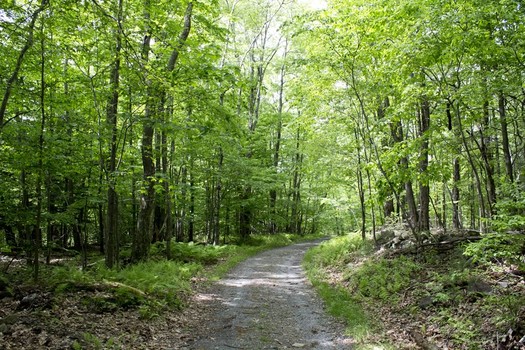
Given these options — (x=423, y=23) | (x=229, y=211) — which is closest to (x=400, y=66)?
(x=423, y=23)

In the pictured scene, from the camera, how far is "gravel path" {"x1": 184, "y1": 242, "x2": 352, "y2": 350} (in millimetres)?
6531

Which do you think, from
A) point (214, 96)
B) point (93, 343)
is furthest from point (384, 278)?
point (93, 343)

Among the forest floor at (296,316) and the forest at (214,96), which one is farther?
the forest at (214,96)

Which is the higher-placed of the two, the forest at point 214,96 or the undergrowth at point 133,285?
the forest at point 214,96

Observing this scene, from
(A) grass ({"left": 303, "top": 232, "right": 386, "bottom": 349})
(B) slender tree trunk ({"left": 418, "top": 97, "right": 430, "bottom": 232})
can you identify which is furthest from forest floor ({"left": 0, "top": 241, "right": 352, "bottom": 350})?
(B) slender tree trunk ({"left": 418, "top": 97, "right": 430, "bottom": 232})

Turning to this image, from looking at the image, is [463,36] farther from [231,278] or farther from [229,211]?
[229,211]

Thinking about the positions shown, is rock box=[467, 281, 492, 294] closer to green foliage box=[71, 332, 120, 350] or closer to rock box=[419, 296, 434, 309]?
rock box=[419, 296, 434, 309]

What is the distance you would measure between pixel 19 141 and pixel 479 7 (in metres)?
10.6

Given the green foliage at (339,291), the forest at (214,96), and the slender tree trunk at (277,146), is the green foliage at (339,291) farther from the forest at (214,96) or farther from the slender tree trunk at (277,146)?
the slender tree trunk at (277,146)

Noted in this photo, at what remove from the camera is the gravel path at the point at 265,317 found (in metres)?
6.53

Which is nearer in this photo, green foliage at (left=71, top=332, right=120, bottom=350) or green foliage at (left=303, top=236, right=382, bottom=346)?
green foliage at (left=71, top=332, right=120, bottom=350)

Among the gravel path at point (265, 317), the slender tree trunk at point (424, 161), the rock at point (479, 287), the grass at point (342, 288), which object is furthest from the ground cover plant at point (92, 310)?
the slender tree trunk at point (424, 161)

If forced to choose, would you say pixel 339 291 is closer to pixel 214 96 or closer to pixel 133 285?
pixel 133 285

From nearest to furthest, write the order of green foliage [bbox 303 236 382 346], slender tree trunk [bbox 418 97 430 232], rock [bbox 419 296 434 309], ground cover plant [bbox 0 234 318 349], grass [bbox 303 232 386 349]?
1. ground cover plant [bbox 0 234 318 349]
2. grass [bbox 303 232 386 349]
3. green foliage [bbox 303 236 382 346]
4. rock [bbox 419 296 434 309]
5. slender tree trunk [bbox 418 97 430 232]
